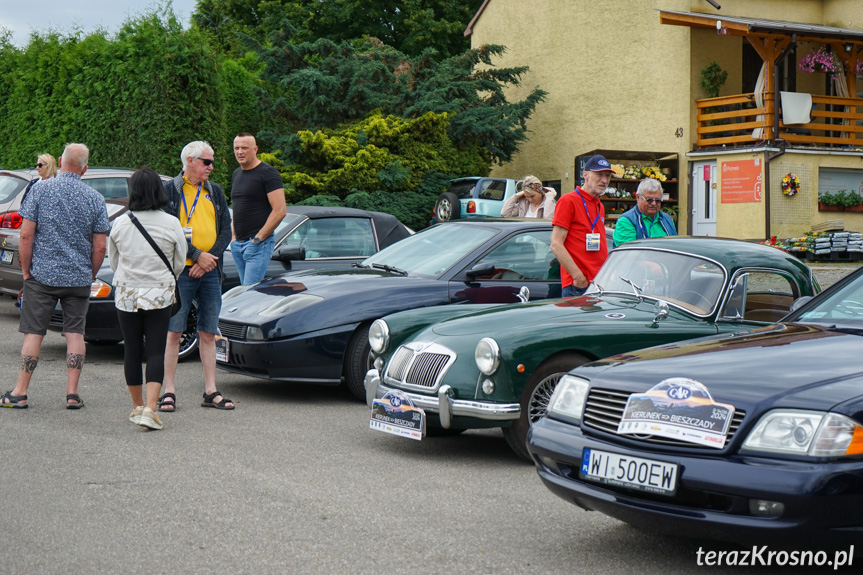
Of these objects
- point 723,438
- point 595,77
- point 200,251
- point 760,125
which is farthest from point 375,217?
point 595,77

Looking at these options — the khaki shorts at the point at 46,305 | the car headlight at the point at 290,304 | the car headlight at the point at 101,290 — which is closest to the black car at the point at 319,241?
the car headlight at the point at 101,290

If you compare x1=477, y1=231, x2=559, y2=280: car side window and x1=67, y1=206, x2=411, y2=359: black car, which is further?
x1=67, y1=206, x2=411, y2=359: black car

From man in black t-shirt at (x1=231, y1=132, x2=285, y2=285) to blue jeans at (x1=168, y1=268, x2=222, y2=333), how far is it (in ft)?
5.62

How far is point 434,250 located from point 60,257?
311cm

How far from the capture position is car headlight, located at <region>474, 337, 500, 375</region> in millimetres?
5953

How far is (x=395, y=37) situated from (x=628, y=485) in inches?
1556

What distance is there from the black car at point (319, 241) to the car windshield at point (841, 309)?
236 inches

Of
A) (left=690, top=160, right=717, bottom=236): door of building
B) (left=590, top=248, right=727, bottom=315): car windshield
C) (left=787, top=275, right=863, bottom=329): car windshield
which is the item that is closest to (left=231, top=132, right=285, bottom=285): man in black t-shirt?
(left=590, top=248, right=727, bottom=315): car windshield

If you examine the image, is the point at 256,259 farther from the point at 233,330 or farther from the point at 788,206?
the point at 788,206

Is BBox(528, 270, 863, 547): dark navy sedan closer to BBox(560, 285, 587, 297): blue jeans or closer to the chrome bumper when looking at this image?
the chrome bumper

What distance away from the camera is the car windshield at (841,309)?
4.71m

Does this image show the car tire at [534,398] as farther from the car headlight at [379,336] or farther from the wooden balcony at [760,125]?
the wooden balcony at [760,125]

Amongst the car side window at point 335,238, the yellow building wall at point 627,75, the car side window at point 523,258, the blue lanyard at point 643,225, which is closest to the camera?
the car side window at point 523,258

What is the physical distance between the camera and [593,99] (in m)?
29.0
